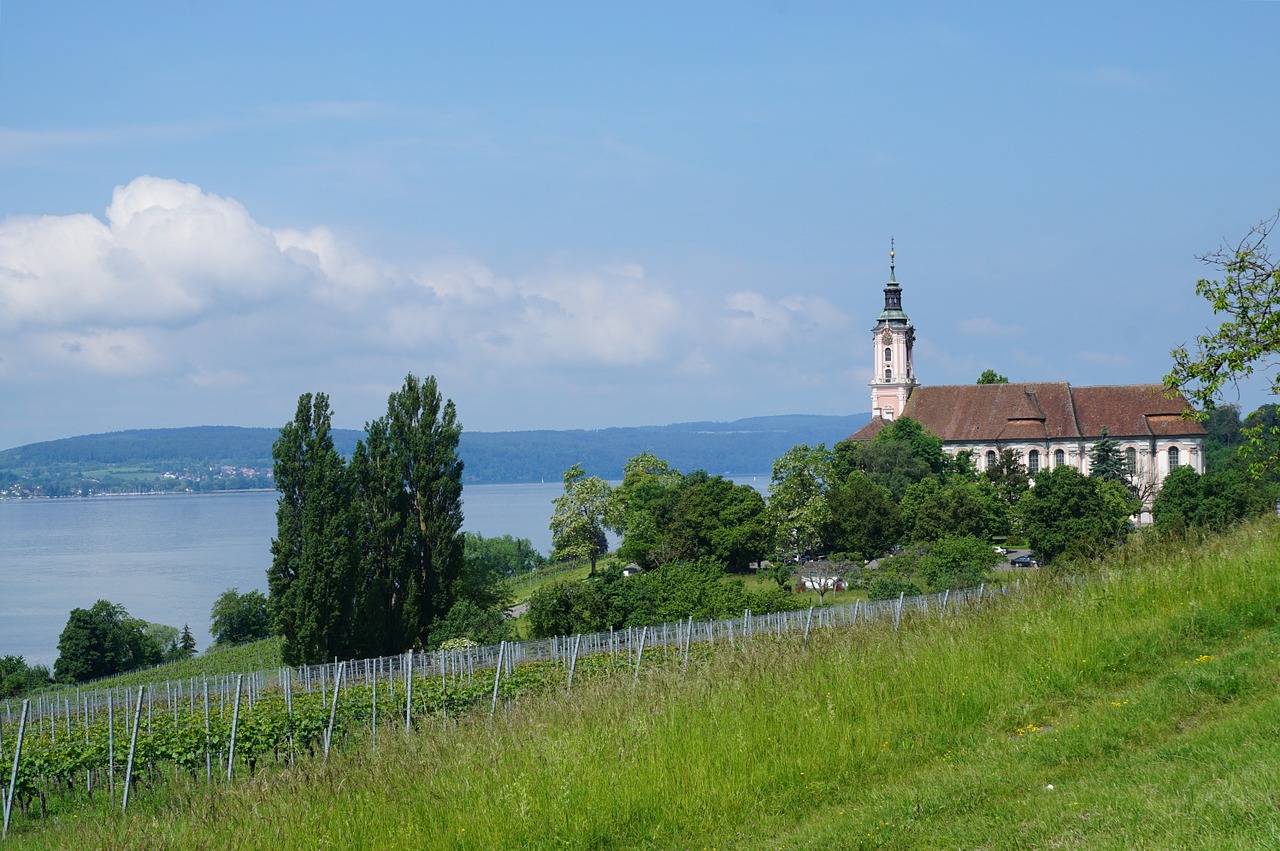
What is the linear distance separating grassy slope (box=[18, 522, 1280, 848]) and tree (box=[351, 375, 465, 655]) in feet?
110

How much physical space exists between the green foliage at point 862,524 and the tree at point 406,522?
28.6 metres

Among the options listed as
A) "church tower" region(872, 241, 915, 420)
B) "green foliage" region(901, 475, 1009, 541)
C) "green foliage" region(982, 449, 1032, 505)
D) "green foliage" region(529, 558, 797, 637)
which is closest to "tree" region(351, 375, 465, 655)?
"green foliage" region(529, 558, 797, 637)

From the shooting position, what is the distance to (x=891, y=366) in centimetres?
11381

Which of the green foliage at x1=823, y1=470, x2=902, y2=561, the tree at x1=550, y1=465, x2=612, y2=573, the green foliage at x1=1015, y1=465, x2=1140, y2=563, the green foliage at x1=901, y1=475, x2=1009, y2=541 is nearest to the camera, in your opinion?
the green foliage at x1=1015, y1=465, x2=1140, y2=563

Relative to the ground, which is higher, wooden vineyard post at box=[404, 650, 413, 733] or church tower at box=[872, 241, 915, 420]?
church tower at box=[872, 241, 915, 420]

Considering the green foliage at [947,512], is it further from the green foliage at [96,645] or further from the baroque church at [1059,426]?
the green foliage at [96,645]

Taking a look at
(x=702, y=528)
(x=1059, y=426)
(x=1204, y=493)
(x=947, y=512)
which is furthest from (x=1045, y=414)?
(x=702, y=528)

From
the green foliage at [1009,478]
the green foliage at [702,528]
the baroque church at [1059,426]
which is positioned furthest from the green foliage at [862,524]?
the baroque church at [1059,426]

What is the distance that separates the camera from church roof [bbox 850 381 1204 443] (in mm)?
98938

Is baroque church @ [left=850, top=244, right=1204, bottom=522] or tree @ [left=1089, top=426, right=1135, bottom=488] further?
baroque church @ [left=850, top=244, right=1204, bottom=522]

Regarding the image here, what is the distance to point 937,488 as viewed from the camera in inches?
2813

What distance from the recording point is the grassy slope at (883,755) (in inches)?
241

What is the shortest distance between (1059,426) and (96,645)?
7528 cm

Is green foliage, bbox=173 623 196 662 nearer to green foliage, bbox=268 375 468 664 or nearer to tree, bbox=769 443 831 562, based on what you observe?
green foliage, bbox=268 375 468 664
